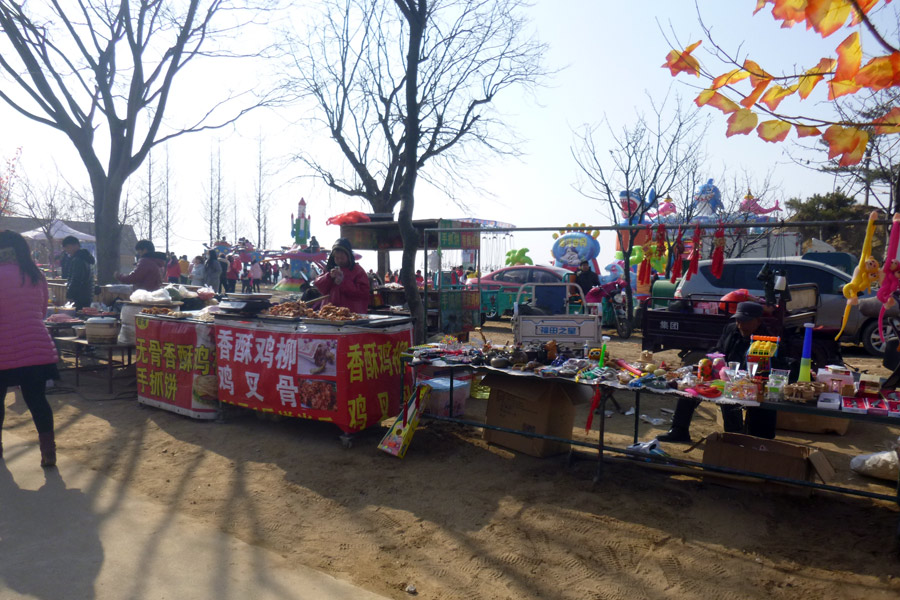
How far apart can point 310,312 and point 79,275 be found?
6.77 metres

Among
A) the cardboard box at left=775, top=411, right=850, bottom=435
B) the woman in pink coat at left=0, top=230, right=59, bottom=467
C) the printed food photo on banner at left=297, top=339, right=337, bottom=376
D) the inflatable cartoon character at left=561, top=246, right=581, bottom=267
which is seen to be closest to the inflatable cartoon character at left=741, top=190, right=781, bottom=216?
the inflatable cartoon character at left=561, top=246, right=581, bottom=267

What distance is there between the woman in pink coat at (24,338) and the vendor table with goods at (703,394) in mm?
3163

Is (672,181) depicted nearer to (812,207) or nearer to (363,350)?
(812,207)

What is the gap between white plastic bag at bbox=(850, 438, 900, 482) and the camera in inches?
198

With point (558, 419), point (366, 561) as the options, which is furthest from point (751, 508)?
point (366, 561)

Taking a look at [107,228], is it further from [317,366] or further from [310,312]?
[317,366]

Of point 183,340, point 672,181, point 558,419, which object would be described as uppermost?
point 672,181

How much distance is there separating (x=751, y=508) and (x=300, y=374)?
13.0ft

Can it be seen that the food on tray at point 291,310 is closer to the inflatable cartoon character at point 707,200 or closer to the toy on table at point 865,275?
the toy on table at point 865,275

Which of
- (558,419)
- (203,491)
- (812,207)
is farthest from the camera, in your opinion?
(812,207)

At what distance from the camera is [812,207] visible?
2516 cm

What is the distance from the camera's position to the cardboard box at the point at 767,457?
4.46 metres

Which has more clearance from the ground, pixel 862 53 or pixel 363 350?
pixel 862 53

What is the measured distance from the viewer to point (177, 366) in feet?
23.4
